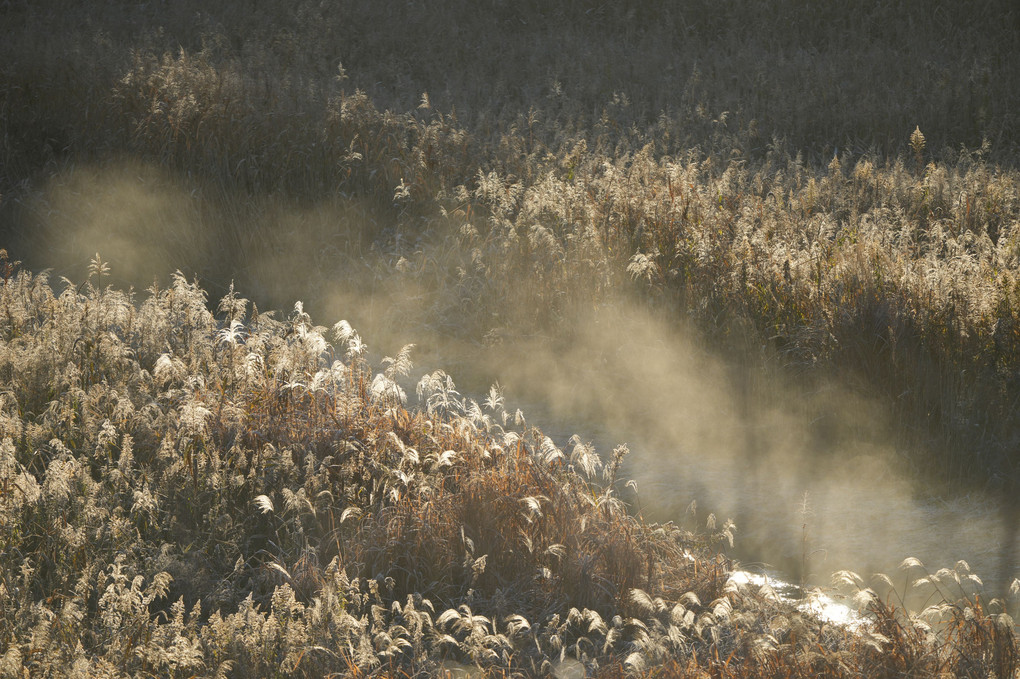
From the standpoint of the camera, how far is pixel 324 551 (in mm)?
3447

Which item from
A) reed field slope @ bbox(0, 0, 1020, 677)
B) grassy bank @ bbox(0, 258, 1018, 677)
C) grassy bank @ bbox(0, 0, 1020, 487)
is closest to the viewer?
grassy bank @ bbox(0, 258, 1018, 677)

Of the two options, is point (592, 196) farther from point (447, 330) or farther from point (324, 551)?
point (324, 551)

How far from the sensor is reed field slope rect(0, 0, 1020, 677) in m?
2.97

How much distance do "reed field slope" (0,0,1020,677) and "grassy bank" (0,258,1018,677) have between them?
0.02 m

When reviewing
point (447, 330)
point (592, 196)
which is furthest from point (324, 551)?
point (592, 196)

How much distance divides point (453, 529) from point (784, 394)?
2579 mm

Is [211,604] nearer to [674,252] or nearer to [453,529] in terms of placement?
[453,529]

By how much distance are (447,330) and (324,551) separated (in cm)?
291

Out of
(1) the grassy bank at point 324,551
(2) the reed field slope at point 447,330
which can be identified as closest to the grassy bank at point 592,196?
(2) the reed field slope at point 447,330

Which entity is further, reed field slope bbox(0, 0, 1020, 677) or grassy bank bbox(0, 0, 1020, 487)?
grassy bank bbox(0, 0, 1020, 487)

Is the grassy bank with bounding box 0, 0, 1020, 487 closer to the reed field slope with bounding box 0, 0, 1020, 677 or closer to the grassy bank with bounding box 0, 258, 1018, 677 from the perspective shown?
the reed field slope with bounding box 0, 0, 1020, 677

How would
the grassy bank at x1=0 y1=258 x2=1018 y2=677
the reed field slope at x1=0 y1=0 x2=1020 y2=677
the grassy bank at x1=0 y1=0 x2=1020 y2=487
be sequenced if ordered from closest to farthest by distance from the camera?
1. the grassy bank at x1=0 y1=258 x2=1018 y2=677
2. the reed field slope at x1=0 y1=0 x2=1020 y2=677
3. the grassy bank at x1=0 y1=0 x2=1020 y2=487

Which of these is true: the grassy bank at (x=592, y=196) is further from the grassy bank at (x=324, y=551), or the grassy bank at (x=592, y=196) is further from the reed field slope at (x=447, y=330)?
the grassy bank at (x=324, y=551)

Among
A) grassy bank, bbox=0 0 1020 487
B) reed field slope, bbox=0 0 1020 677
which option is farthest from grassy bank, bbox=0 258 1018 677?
grassy bank, bbox=0 0 1020 487
